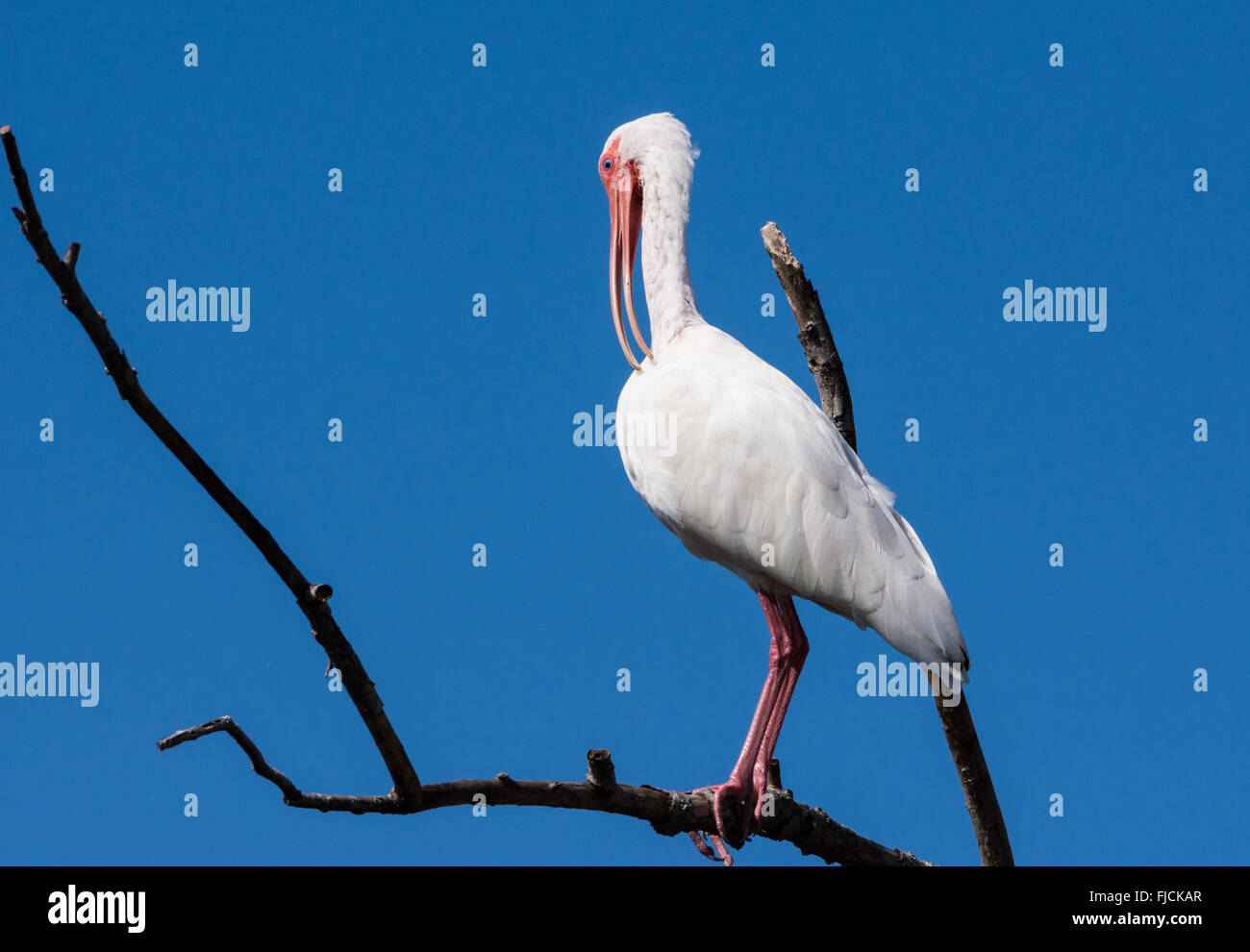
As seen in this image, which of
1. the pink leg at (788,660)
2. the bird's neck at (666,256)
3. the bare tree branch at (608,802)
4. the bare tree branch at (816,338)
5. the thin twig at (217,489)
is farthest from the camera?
the bare tree branch at (816,338)

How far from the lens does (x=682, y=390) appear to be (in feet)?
21.0

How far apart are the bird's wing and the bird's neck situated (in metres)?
0.50

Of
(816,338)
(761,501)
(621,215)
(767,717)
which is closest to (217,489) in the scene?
(761,501)

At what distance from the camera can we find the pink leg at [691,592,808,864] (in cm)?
593

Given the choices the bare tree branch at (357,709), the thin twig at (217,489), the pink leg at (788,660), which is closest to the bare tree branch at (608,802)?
the bare tree branch at (357,709)

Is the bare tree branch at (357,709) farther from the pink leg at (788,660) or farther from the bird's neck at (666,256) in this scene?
the bird's neck at (666,256)

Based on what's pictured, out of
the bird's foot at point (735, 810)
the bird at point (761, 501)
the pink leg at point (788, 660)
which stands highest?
the bird at point (761, 501)

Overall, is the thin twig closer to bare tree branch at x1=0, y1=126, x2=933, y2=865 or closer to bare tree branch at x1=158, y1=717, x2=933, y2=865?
bare tree branch at x1=0, y1=126, x2=933, y2=865

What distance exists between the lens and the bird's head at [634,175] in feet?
22.9

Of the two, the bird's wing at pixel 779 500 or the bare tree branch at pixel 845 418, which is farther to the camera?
the bare tree branch at pixel 845 418

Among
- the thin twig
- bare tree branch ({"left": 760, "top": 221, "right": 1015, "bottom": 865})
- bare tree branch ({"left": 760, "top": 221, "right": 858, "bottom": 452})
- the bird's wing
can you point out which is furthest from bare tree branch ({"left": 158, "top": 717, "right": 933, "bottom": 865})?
bare tree branch ({"left": 760, "top": 221, "right": 858, "bottom": 452})

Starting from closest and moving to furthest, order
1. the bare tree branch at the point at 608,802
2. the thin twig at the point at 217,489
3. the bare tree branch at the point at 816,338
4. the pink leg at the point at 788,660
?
the thin twig at the point at 217,489 → the bare tree branch at the point at 608,802 → the pink leg at the point at 788,660 → the bare tree branch at the point at 816,338
